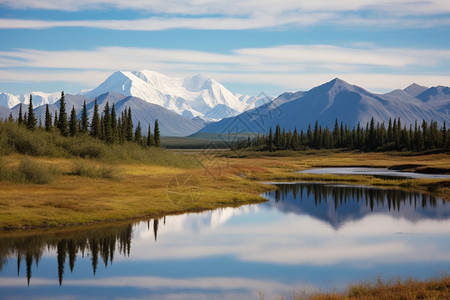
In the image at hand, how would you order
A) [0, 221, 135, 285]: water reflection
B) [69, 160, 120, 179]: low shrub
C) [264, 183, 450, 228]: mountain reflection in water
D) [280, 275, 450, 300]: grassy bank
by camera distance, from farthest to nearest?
[69, 160, 120, 179]: low shrub, [264, 183, 450, 228]: mountain reflection in water, [0, 221, 135, 285]: water reflection, [280, 275, 450, 300]: grassy bank

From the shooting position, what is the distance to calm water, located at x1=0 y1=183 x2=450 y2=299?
30828 mm

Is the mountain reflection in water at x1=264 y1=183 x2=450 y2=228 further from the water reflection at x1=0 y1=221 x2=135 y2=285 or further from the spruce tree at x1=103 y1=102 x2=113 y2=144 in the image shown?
the spruce tree at x1=103 y1=102 x2=113 y2=144

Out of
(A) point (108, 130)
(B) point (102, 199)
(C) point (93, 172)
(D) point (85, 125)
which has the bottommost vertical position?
(B) point (102, 199)

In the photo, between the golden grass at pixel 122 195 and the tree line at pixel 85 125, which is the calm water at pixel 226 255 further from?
the tree line at pixel 85 125

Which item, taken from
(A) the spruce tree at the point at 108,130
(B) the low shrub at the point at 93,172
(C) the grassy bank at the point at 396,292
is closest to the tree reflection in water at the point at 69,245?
(C) the grassy bank at the point at 396,292

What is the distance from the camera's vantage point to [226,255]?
3922 centimetres

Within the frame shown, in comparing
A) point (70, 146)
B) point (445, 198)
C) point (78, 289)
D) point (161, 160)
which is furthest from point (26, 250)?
point (161, 160)

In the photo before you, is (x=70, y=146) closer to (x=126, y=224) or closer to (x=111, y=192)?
(x=111, y=192)

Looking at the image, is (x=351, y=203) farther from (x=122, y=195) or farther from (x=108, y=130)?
(x=108, y=130)

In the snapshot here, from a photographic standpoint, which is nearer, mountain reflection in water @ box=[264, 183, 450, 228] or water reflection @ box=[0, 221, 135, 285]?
water reflection @ box=[0, 221, 135, 285]

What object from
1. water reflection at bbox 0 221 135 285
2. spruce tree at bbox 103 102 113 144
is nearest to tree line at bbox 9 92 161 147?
spruce tree at bbox 103 102 113 144

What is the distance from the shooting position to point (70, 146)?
340 ft

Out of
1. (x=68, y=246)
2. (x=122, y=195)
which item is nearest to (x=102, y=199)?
(x=122, y=195)

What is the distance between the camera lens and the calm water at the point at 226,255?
101 ft
